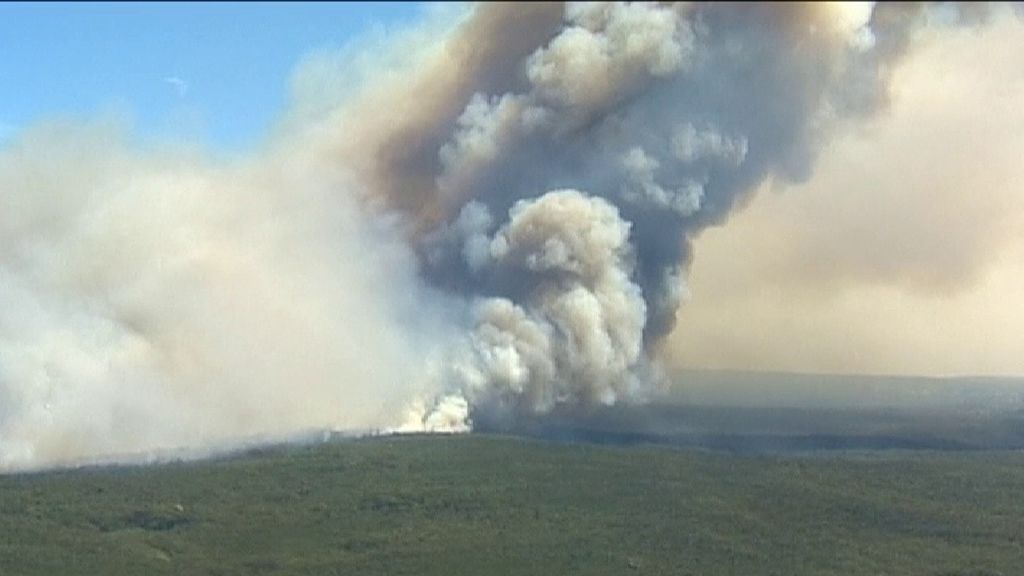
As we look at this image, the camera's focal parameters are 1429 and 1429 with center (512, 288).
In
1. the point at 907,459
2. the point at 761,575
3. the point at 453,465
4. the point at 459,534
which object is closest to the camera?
the point at 761,575

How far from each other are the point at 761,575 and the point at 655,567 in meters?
5.96

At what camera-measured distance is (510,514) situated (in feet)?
308

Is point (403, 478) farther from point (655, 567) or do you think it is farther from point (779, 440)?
point (779, 440)

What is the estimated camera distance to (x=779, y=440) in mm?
142375

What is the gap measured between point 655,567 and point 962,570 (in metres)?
17.5

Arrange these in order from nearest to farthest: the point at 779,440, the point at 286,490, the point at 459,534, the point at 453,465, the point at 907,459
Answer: the point at 459,534
the point at 286,490
the point at 453,465
the point at 907,459
the point at 779,440

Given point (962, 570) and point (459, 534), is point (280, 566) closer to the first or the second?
point (459, 534)

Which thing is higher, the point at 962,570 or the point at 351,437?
the point at 351,437

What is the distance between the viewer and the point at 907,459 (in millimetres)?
120375

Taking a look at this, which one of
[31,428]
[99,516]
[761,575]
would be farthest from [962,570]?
[31,428]

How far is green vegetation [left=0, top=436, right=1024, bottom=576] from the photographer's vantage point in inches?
3265

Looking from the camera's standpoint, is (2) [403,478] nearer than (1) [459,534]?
No

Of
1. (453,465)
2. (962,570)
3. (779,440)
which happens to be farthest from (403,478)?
(779,440)

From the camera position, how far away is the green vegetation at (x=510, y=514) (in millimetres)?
82938
